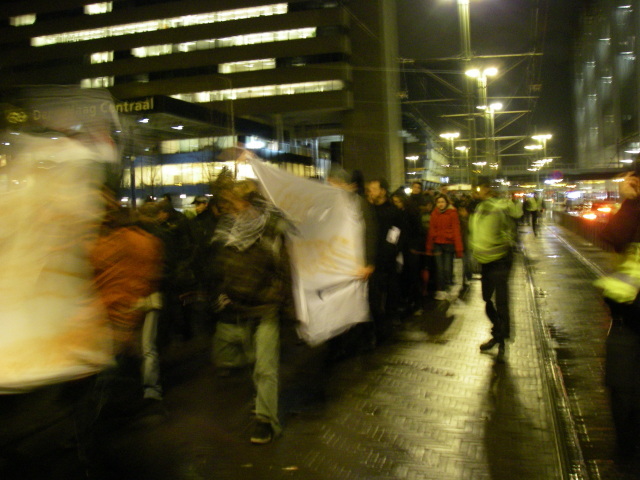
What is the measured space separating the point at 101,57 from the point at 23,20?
13.0m

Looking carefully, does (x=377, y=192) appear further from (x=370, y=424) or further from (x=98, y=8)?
(x=98, y=8)

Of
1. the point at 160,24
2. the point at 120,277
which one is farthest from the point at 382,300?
the point at 160,24

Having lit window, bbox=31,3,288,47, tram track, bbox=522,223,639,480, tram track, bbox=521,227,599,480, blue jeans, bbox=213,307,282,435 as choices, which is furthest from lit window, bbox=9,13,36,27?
blue jeans, bbox=213,307,282,435

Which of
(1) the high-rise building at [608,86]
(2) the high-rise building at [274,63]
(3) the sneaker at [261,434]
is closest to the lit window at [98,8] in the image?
(2) the high-rise building at [274,63]

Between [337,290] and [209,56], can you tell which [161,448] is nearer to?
[337,290]

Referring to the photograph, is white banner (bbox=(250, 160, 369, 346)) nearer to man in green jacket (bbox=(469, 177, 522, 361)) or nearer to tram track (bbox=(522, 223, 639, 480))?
man in green jacket (bbox=(469, 177, 522, 361))

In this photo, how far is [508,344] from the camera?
783 cm

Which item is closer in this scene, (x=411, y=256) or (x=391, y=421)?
(x=391, y=421)

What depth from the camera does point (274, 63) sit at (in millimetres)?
63812

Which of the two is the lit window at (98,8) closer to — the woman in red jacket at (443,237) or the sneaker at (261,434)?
the woman in red jacket at (443,237)

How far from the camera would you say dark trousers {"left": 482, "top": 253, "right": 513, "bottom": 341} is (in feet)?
23.3

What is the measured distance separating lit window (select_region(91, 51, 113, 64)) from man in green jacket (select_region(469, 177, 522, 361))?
7231cm

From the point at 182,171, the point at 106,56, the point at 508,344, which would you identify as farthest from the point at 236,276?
the point at 106,56

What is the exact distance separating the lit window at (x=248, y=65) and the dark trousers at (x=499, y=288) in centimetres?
5967
